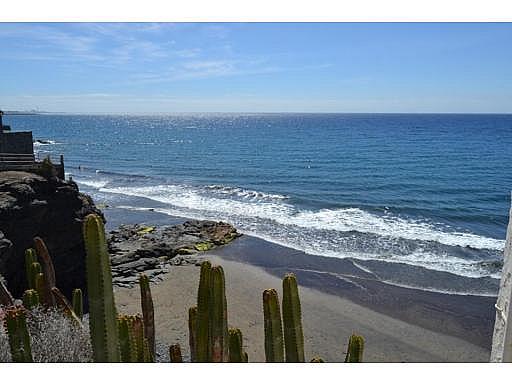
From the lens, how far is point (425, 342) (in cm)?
1360

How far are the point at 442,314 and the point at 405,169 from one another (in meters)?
34.9

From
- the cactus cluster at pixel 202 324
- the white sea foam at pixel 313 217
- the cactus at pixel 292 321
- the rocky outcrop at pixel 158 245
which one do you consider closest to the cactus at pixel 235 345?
the cactus cluster at pixel 202 324

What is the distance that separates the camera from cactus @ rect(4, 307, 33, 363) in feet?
16.1

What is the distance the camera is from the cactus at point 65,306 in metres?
6.20

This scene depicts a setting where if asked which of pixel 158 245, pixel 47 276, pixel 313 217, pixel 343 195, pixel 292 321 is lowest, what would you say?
pixel 158 245

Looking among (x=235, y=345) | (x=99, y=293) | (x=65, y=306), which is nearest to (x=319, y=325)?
(x=235, y=345)

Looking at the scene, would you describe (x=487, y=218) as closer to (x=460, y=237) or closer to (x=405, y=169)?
(x=460, y=237)

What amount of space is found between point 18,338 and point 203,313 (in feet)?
6.52

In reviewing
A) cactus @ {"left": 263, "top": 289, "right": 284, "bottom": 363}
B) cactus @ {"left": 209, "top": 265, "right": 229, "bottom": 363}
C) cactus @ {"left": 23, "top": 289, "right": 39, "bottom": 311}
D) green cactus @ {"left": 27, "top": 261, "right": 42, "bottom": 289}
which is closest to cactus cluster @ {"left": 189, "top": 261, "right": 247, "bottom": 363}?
cactus @ {"left": 209, "top": 265, "right": 229, "bottom": 363}

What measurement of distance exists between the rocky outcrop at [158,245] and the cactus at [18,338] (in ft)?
45.2

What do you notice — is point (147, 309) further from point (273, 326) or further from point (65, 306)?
point (273, 326)

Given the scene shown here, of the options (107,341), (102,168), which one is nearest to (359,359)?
(107,341)

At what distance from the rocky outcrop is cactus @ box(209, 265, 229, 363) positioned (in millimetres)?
14210

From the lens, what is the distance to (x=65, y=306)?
6.59m
